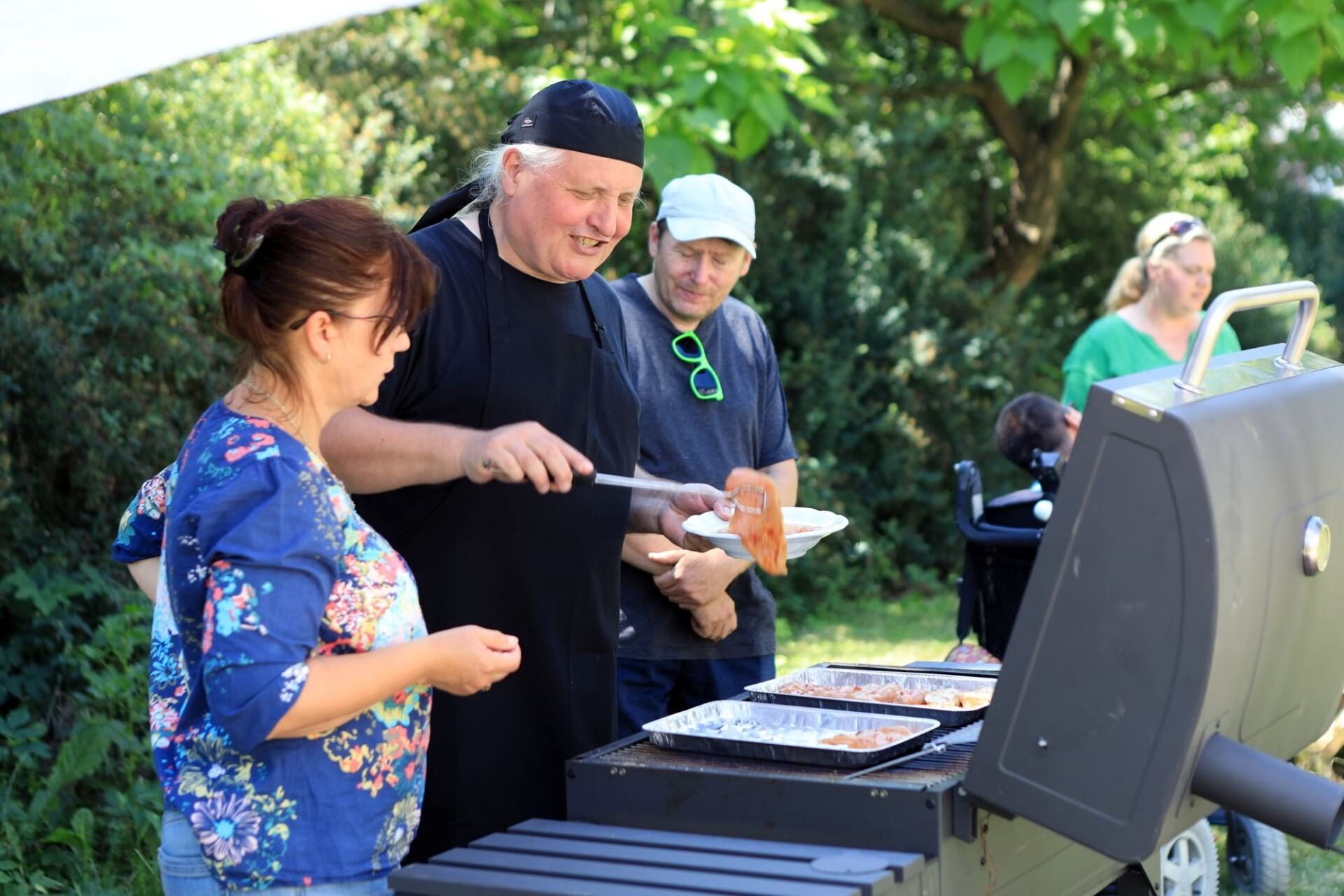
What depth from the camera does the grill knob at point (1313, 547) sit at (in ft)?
6.98

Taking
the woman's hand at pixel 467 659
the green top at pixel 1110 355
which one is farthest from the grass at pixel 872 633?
the woman's hand at pixel 467 659

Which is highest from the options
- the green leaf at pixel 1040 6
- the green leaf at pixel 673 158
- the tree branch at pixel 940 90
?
the tree branch at pixel 940 90

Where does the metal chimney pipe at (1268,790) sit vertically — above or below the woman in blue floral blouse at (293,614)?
below

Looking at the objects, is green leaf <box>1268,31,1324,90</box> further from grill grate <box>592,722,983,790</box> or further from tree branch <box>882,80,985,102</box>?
tree branch <box>882,80,985,102</box>

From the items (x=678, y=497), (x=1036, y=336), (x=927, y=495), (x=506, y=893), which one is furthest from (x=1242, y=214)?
(x=506, y=893)

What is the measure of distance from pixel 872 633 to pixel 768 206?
9.49 ft

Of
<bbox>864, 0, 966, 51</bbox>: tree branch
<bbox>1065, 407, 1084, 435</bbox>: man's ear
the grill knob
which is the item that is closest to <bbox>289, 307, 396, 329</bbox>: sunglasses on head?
the grill knob

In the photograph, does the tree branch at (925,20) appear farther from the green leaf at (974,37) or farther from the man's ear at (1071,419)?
the man's ear at (1071,419)

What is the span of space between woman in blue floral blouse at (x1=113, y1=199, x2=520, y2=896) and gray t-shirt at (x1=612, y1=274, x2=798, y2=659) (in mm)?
1561

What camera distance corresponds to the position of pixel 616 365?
8.96ft

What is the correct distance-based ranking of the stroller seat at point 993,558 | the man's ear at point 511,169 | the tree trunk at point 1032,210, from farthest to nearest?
the tree trunk at point 1032,210 < the stroller seat at point 993,558 < the man's ear at point 511,169

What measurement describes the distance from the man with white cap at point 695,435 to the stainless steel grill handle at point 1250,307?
1422 mm

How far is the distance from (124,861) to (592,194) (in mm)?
2459

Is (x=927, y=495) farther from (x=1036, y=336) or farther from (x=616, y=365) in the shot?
(x=616, y=365)
